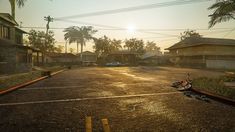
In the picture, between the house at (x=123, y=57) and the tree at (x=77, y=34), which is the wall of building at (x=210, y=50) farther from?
the tree at (x=77, y=34)

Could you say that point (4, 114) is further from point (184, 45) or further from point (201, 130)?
point (184, 45)

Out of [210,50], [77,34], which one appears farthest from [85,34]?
[210,50]

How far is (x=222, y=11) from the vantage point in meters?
13.2

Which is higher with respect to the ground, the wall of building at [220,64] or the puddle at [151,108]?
the wall of building at [220,64]

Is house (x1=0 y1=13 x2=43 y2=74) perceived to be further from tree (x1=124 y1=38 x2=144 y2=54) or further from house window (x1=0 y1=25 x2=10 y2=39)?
tree (x1=124 y1=38 x2=144 y2=54)

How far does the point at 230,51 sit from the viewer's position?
47219 millimetres

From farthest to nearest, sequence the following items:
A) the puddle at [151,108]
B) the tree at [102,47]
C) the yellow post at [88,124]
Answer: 1. the tree at [102,47]
2. the puddle at [151,108]
3. the yellow post at [88,124]

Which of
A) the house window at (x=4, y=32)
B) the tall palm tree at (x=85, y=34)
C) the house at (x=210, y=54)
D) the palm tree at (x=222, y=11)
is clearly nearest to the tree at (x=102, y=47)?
the tall palm tree at (x=85, y=34)

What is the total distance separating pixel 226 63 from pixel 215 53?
3.33 m

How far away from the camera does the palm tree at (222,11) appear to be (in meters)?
12.4

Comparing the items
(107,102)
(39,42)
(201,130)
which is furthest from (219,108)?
(39,42)

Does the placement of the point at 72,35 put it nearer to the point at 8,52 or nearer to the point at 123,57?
the point at 123,57

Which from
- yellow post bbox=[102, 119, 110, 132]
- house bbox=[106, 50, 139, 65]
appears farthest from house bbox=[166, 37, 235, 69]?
yellow post bbox=[102, 119, 110, 132]

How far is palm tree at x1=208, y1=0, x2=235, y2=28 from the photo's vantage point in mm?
12414
